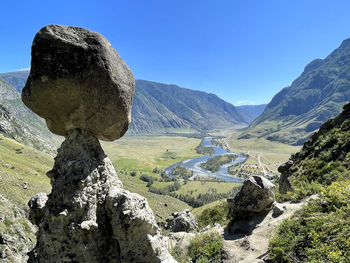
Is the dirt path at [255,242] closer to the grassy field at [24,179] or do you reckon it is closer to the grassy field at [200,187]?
the grassy field at [24,179]

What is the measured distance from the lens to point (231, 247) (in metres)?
18.4

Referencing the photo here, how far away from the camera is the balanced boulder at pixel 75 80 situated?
8.75 m

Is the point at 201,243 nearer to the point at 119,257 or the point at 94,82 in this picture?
the point at 119,257

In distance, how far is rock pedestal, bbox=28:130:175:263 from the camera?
8000 mm

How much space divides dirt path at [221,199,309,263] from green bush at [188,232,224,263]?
28.6 inches

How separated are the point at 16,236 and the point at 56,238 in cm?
3550

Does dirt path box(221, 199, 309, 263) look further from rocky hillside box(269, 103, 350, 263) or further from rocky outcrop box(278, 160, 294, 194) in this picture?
rocky outcrop box(278, 160, 294, 194)

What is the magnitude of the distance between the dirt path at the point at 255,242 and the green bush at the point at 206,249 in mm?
726

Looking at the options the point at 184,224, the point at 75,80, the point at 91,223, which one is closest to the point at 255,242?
the point at 184,224

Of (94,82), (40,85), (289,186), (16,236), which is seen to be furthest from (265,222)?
(16,236)

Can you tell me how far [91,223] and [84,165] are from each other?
240 cm

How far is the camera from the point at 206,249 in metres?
17.9

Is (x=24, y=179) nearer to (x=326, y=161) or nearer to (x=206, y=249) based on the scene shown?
(x=206, y=249)

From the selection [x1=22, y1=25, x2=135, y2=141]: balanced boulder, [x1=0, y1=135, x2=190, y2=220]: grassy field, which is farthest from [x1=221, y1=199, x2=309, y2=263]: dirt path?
[x1=0, y1=135, x2=190, y2=220]: grassy field
